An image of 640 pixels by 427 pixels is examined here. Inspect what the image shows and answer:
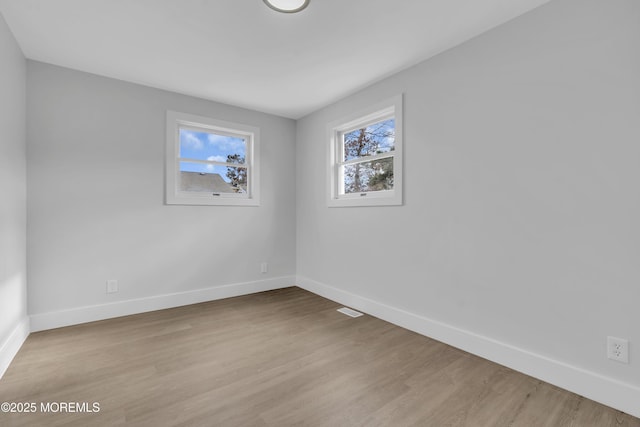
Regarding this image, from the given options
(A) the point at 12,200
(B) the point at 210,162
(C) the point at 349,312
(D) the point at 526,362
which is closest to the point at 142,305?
(A) the point at 12,200

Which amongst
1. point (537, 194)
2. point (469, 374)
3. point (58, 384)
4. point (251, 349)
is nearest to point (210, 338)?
point (251, 349)

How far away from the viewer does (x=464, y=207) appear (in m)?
2.39

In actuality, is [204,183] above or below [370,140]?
below

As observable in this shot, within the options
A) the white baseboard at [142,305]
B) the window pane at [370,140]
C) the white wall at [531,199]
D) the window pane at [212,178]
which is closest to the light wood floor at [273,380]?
the white baseboard at [142,305]

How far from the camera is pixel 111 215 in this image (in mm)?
3045

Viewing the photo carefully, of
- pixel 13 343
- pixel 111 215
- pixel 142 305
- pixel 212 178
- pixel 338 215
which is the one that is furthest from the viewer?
pixel 212 178

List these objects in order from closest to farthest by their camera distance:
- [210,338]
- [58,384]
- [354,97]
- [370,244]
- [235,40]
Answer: [58,384]
[235,40]
[210,338]
[370,244]
[354,97]

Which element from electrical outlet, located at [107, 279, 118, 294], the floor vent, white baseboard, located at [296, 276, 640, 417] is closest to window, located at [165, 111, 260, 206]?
electrical outlet, located at [107, 279, 118, 294]

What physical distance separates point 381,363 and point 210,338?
4.82ft

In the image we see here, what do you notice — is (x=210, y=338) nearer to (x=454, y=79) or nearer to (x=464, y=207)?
(x=464, y=207)

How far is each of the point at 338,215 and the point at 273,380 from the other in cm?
210

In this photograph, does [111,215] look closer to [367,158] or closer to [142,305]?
A: [142,305]

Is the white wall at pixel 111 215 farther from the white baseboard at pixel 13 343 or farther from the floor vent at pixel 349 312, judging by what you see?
the floor vent at pixel 349 312

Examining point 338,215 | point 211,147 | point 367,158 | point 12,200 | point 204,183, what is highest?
point 211,147
